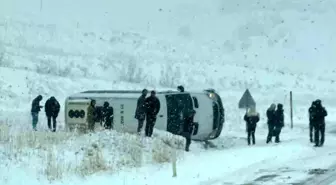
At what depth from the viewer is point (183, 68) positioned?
52.9 metres

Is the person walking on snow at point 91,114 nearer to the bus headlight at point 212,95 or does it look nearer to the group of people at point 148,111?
the group of people at point 148,111

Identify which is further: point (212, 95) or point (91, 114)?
point (212, 95)

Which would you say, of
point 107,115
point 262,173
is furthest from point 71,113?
point 262,173

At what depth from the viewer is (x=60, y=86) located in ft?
134

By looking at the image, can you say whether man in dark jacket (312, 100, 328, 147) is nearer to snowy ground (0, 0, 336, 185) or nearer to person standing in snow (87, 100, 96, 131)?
snowy ground (0, 0, 336, 185)

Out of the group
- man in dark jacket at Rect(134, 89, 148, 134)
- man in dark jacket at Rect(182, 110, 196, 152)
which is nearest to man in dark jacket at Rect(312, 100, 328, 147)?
man in dark jacket at Rect(182, 110, 196, 152)

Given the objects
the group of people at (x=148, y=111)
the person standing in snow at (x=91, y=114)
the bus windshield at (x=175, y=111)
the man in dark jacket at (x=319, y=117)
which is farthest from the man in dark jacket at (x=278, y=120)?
the person standing in snow at (x=91, y=114)

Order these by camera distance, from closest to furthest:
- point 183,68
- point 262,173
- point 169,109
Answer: point 262,173
point 169,109
point 183,68

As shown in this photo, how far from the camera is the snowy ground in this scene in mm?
16609

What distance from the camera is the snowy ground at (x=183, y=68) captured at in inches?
654

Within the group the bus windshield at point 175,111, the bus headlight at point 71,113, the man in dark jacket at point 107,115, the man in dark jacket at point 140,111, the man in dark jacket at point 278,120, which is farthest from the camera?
the man in dark jacket at point 278,120

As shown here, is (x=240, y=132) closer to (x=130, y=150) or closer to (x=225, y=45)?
(x=130, y=150)

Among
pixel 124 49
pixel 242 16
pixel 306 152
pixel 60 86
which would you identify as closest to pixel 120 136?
pixel 306 152

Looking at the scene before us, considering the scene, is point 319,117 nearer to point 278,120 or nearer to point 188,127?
point 278,120
